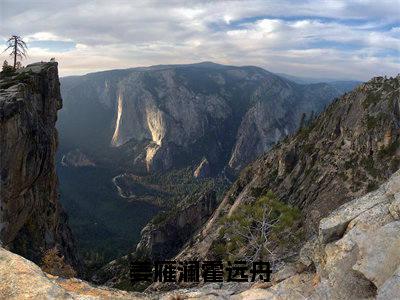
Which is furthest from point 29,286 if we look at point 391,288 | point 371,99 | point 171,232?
point 171,232

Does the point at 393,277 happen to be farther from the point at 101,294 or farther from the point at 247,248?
the point at 247,248

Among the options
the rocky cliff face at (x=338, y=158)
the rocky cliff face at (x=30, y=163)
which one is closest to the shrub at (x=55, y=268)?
the rocky cliff face at (x=30, y=163)

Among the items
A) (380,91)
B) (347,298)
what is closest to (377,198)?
(347,298)

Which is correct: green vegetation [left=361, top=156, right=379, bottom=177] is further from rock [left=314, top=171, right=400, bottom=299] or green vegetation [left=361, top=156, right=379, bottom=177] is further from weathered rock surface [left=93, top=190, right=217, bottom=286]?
weathered rock surface [left=93, top=190, right=217, bottom=286]

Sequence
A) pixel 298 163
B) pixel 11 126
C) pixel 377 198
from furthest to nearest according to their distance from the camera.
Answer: pixel 298 163 < pixel 11 126 < pixel 377 198

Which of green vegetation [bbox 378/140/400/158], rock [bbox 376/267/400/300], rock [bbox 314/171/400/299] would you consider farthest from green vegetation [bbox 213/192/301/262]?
green vegetation [bbox 378/140/400/158]

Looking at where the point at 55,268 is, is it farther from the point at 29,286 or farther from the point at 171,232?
the point at 171,232

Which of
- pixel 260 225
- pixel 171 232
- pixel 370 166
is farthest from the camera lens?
pixel 171 232
